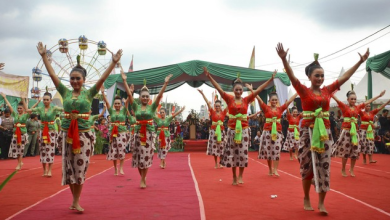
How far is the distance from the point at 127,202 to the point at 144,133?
5.71ft

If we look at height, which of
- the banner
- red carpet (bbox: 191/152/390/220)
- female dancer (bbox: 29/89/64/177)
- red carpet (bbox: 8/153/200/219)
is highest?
the banner

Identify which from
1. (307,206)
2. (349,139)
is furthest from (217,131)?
(307,206)

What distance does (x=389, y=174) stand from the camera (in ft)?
27.2

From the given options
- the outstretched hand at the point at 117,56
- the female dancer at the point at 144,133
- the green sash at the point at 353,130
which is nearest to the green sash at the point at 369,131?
the green sash at the point at 353,130

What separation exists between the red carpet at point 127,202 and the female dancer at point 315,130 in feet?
4.70

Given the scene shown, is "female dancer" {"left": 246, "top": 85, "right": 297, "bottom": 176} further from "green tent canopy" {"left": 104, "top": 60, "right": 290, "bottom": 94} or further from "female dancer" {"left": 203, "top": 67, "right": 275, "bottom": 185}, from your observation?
"green tent canopy" {"left": 104, "top": 60, "right": 290, "bottom": 94}

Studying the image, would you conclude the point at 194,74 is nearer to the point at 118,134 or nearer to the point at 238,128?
the point at 118,134

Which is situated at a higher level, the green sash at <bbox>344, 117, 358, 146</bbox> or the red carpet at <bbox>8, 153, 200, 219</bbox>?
the green sash at <bbox>344, 117, 358, 146</bbox>

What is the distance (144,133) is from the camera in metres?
6.45

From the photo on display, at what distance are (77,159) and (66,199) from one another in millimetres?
1047

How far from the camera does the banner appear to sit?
57.4ft

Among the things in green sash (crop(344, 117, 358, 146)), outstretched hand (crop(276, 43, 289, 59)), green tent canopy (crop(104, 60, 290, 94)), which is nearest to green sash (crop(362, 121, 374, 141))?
green sash (crop(344, 117, 358, 146))

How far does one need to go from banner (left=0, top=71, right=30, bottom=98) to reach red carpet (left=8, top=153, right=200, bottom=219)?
12892mm

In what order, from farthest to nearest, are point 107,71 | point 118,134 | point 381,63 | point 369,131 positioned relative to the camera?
point 381,63
point 369,131
point 118,134
point 107,71
